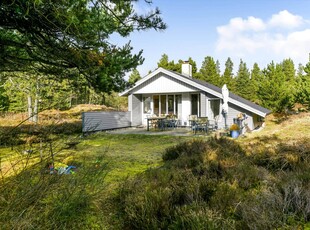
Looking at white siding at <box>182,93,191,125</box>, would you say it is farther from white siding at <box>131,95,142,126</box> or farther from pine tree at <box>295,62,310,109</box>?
pine tree at <box>295,62,310,109</box>

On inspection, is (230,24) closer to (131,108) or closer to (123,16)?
(131,108)

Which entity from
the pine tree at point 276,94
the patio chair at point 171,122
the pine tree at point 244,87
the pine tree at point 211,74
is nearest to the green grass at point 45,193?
the patio chair at point 171,122

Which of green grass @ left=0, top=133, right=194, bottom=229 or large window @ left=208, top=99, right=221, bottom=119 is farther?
large window @ left=208, top=99, right=221, bottom=119

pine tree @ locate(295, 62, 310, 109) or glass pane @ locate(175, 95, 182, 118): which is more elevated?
pine tree @ locate(295, 62, 310, 109)

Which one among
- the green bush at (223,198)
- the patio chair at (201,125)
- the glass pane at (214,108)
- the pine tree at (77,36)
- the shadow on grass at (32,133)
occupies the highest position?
the pine tree at (77,36)

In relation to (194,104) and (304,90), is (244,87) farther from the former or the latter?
(194,104)

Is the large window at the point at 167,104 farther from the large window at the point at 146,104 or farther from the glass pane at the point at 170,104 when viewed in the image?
the large window at the point at 146,104

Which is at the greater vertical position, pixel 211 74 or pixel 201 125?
pixel 211 74

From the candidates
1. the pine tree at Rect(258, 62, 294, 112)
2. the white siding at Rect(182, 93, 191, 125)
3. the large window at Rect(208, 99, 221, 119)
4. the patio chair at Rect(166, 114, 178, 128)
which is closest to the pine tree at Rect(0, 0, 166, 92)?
the patio chair at Rect(166, 114, 178, 128)

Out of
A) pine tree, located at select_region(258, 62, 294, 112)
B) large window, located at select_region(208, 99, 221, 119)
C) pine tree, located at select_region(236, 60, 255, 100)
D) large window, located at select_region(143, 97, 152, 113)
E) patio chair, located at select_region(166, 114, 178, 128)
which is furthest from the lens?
pine tree, located at select_region(236, 60, 255, 100)

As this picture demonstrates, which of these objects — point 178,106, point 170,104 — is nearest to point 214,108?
point 178,106

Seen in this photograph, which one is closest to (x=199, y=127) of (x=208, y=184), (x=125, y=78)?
(x=125, y=78)

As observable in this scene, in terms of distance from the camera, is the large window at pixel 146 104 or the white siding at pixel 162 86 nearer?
the white siding at pixel 162 86

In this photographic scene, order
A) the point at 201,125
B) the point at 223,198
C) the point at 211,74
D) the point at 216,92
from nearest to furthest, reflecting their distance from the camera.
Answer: the point at 223,198 < the point at 201,125 < the point at 216,92 < the point at 211,74
